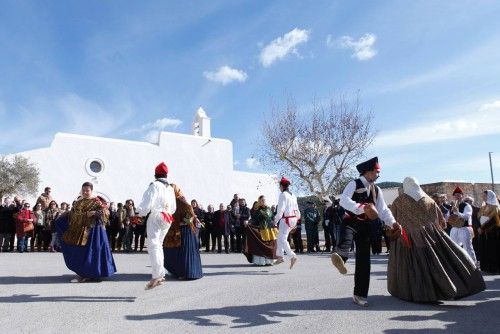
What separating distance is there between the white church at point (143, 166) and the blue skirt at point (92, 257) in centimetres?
2133

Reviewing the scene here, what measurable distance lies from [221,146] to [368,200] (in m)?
30.3

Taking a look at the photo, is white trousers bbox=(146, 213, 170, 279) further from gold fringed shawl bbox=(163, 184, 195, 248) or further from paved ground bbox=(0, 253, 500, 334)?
gold fringed shawl bbox=(163, 184, 195, 248)

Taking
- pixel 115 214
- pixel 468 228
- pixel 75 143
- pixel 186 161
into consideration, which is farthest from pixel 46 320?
pixel 186 161

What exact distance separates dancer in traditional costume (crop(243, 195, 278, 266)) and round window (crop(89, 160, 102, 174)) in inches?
826

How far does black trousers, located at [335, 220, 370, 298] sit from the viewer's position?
5.67 metres

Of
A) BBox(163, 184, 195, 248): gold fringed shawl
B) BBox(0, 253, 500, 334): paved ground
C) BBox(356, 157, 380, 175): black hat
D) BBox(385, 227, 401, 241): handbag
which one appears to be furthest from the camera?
BBox(163, 184, 195, 248): gold fringed shawl

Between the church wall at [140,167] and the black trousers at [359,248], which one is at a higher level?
the church wall at [140,167]

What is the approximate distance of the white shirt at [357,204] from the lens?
18.3 ft

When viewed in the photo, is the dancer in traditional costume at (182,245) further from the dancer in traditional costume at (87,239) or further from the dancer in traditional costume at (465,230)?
the dancer in traditional costume at (465,230)

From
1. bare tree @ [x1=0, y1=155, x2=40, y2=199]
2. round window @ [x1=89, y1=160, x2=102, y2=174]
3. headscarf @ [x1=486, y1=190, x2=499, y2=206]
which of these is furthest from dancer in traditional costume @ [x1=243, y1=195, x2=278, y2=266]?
bare tree @ [x1=0, y1=155, x2=40, y2=199]

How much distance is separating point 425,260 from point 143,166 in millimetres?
27750

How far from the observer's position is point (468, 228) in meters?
9.77

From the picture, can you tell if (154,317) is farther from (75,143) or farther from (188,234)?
(75,143)

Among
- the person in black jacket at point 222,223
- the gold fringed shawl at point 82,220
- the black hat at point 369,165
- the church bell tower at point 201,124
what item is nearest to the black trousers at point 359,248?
the black hat at point 369,165
